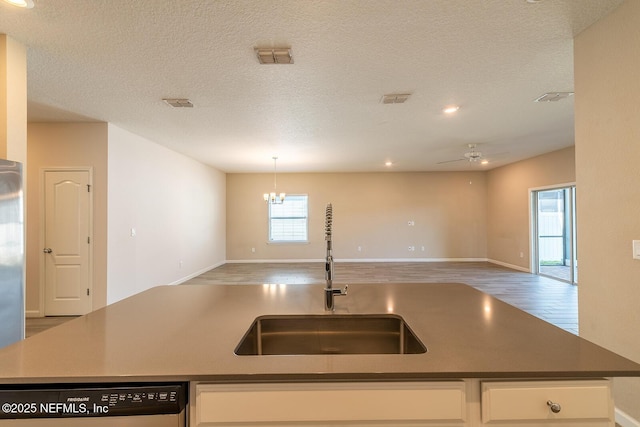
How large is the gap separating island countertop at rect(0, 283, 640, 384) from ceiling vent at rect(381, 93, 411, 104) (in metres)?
2.38

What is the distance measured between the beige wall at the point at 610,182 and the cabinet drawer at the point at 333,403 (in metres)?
1.75

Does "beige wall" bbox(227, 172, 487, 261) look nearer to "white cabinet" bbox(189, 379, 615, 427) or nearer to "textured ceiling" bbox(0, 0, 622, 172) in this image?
"textured ceiling" bbox(0, 0, 622, 172)

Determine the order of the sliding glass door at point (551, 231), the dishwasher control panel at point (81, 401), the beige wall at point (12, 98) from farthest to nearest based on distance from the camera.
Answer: the sliding glass door at point (551, 231) < the beige wall at point (12, 98) < the dishwasher control panel at point (81, 401)

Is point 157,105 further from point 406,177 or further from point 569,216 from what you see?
point 569,216

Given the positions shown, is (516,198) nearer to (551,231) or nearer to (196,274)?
(551,231)

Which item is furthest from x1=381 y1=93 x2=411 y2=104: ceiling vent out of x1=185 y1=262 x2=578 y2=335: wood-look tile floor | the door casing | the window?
the window

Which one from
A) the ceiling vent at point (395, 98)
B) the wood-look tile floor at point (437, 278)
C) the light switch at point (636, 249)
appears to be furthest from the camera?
the wood-look tile floor at point (437, 278)

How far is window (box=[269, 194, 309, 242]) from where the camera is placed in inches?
343

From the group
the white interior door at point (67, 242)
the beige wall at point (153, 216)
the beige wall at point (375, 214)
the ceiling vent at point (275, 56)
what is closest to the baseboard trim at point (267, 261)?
the beige wall at point (375, 214)

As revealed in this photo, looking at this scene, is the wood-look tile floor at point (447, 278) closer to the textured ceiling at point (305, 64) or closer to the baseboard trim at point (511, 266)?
the baseboard trim at point (511, 266)

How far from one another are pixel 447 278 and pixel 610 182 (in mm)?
4702

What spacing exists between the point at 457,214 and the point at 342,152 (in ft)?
15.3

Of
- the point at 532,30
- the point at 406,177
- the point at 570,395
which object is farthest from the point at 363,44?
the point at 406,177

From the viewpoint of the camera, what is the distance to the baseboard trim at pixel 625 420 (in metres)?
1.73
